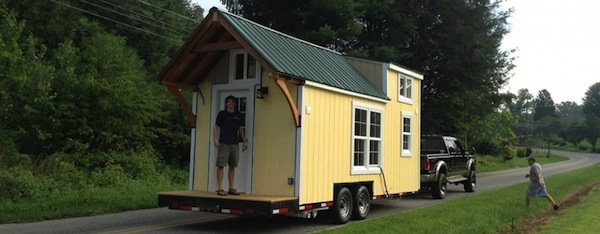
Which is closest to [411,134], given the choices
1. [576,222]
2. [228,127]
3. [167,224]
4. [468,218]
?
[468,218]

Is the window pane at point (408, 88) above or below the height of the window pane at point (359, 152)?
above

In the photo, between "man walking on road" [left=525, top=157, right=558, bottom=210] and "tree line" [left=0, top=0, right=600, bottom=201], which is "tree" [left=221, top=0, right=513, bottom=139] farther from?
"man walking on road" [left=525, top=157, right=558, bottom=210]

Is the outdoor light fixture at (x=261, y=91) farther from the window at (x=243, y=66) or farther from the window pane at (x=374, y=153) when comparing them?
the window pane at (x=374, y=153)

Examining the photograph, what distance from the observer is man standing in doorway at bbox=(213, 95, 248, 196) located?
10055mm

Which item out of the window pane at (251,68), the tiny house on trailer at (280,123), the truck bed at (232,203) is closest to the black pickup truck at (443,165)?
the tiny house on trailer at (280,123)

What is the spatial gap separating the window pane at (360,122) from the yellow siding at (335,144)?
0.76 feet

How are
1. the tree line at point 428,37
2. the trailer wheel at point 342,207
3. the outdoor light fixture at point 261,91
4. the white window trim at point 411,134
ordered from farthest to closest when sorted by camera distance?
the tree line at point 428,37 → the white window trim at point 411,134 → the trailer wheel at point 342,207 → the outdoor light fixture at point 261,91

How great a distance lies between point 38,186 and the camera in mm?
13445

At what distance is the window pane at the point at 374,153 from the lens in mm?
12398

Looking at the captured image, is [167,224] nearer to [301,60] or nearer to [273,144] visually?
[273,144]

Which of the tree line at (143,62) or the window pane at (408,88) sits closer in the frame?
the window pane at (408,88)

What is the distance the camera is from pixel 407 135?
14469 mm

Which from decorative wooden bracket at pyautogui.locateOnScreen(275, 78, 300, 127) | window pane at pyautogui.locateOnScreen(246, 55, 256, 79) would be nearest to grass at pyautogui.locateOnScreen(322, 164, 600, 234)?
decorative wooden bracket at pyautogui.locateOnScreen(275, 78, 300, 127)

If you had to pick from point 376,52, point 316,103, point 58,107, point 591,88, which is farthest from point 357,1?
point 591,88
